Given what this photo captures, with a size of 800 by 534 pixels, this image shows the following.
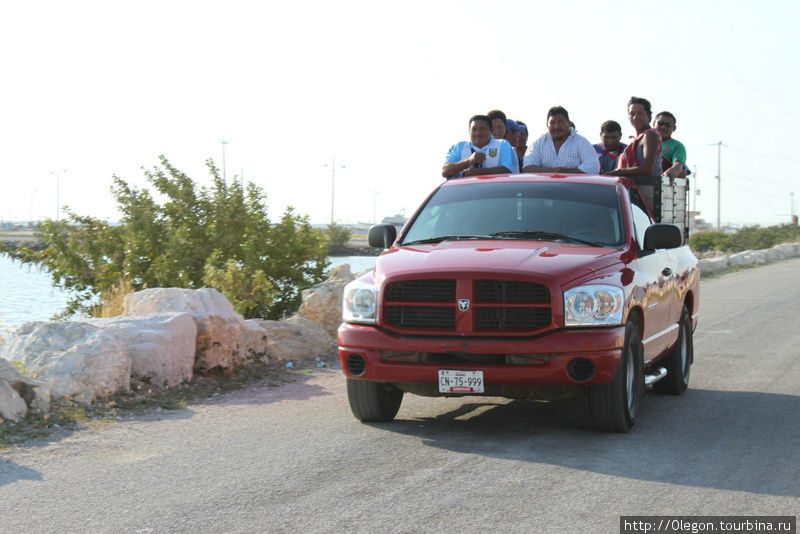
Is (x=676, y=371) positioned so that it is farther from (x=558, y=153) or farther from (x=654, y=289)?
(x=558, y=153)

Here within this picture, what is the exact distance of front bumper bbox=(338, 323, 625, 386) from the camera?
6.28 metres

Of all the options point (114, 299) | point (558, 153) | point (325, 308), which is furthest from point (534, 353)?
point (114, 299)

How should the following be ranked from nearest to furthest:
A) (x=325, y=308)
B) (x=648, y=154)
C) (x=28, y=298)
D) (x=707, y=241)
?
(x=648, y=154) < (x=325, y=308) < (x=28, y=298) < (x=707, y=241)

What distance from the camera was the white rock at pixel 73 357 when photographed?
296 inches

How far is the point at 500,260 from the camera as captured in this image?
6582mm

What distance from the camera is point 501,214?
7.72 m

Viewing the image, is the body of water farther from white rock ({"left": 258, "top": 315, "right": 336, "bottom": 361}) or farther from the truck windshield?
the truck windshield

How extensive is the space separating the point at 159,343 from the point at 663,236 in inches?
174

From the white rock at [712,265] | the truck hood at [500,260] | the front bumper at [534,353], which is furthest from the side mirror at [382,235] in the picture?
the white rock at [712,265]

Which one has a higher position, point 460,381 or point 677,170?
point 677,170

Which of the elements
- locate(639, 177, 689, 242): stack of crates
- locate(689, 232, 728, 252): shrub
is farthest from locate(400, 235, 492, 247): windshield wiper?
locate(689, 232, 728, 252): shrub

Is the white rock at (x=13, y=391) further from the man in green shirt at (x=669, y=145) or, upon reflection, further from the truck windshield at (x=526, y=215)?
the man in green shirt at (x=669, y=145)

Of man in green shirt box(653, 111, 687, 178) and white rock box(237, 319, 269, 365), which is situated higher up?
man in green shirt box(653, 111, 687, 178)

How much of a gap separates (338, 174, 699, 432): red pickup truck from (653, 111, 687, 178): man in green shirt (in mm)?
4025
